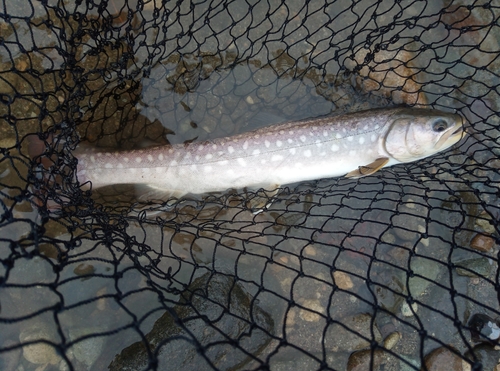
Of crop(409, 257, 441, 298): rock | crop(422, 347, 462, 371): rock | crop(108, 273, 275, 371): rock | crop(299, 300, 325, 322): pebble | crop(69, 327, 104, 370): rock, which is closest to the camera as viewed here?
crop(108, 273, 275, 371): rock

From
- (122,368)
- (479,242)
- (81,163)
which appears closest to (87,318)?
(122,368)

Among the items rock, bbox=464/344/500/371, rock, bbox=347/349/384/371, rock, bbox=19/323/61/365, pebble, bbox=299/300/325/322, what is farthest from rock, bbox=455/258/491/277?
rock, bbox=19/323/61/365

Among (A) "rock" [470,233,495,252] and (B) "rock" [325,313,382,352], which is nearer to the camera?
(B) "rock" [325,313,382,352]

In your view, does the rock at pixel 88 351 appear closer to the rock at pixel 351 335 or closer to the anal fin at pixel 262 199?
the anal fin at pixel 262 199

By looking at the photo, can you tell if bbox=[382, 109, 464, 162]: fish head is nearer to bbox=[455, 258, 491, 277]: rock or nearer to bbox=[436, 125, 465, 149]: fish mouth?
bbox=[436, 125, 465, 149]: fish mouth

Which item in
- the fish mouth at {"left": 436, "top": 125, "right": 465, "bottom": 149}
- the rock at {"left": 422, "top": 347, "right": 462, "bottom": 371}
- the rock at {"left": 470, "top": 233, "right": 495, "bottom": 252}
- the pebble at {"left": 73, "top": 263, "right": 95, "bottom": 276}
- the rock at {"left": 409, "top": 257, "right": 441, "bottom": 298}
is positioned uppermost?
the fish mouth at {"left": 436, "top": 125, "right": 465, "bottom": 149}

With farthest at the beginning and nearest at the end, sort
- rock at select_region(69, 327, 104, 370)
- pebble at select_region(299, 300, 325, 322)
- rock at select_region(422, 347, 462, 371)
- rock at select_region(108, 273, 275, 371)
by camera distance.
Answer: pebble at select_region(299, 300, 325, 322)
rock at select_region(69, 327, 104, 370)
rock at select_region(422, 347, 462, 371)
rock at select_region(108, 273, 275, 371)

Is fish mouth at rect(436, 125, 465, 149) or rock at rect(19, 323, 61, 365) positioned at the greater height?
fish mouth at rect(436, 125, 465, 149)

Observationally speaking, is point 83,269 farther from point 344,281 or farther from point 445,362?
point 445,362
